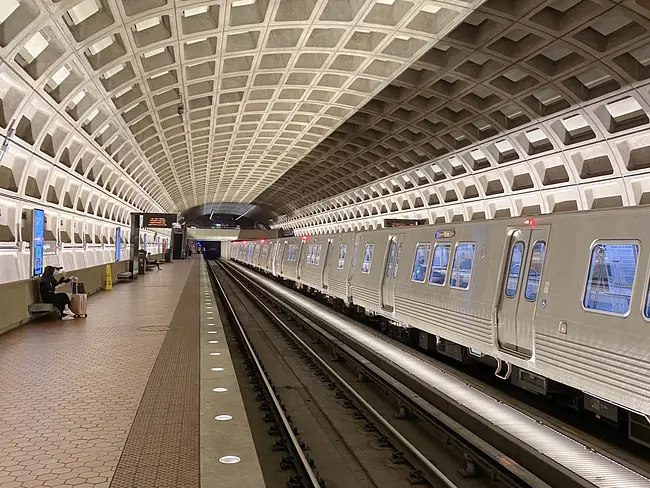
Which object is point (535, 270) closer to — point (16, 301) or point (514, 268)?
point (514, 268)

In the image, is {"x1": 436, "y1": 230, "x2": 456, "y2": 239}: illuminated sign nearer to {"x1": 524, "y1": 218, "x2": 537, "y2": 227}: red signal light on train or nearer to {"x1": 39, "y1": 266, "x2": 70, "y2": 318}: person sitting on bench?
{"x1": 524, "y1": 218, "x2": 537, "y2": 227}: red signal light on train

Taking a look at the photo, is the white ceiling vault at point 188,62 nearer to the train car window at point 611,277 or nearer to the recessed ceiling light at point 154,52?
the recessed ceiling light at point 154,52

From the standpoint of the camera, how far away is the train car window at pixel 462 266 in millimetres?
9234

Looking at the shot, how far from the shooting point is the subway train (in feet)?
18.3

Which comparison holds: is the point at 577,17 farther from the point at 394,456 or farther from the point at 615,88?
the point at 394,456

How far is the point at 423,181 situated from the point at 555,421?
2469cm

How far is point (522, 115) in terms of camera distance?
69.3 ft

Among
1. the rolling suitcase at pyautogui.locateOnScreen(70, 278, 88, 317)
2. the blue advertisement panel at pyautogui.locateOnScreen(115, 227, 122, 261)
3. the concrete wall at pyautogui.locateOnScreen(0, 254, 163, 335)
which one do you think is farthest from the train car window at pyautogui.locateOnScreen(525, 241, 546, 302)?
the blue advertisement panel at pyautogui.locateOnScreen(115, 227, 122, 261)

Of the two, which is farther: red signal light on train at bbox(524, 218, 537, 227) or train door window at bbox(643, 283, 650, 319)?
red signal light on train at bbox(524, 218, 537, 227)

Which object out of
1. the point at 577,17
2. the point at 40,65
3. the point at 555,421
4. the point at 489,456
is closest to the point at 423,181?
the point at 577,17

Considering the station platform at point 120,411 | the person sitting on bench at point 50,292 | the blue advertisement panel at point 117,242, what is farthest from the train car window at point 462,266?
the blue advertisement panel at point 117,242

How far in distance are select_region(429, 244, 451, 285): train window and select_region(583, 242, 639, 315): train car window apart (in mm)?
3960

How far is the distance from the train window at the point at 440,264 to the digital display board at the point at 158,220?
18.7 meters

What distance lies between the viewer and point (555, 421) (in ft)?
24.4
